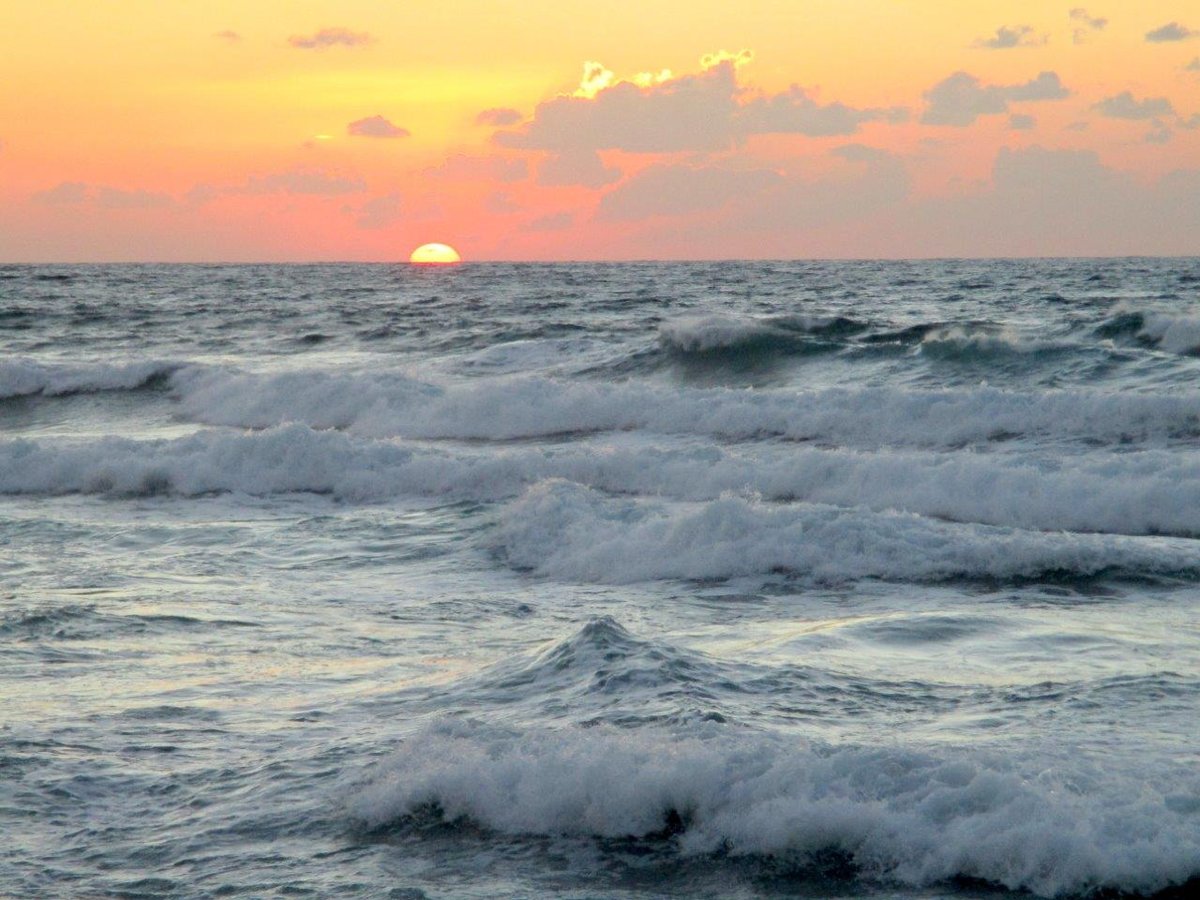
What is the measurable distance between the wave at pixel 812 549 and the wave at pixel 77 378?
16.0m

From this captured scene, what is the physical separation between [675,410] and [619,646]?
1230 centimetres

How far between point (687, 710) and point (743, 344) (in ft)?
69.0

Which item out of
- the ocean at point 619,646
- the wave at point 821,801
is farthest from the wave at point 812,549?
the wave at point 821,801

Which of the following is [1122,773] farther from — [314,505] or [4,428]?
[4,428]

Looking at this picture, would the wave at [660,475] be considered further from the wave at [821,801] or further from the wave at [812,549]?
the wave at [821,801]

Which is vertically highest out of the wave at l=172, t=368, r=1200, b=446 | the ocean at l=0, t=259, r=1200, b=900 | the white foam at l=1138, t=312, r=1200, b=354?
the white foam at l=1138, t=312, r=1200, b=354

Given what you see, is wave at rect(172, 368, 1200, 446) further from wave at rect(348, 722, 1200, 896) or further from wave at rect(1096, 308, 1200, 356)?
wave at rect(348, 722, 1200, 896)

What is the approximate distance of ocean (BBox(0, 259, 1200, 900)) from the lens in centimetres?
495

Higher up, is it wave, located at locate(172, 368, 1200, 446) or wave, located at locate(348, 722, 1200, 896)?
wave, located at locate(172, 368, 1200, 446)

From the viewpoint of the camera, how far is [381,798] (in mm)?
5449

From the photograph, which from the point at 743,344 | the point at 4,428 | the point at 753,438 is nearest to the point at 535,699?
the point at 753,438

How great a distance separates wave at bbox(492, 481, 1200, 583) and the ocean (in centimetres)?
4

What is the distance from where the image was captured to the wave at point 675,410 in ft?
56.1

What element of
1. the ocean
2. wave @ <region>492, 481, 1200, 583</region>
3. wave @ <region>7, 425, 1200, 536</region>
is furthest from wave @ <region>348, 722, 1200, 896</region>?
wave @ <region>7, 425, 1200, 536</region>
